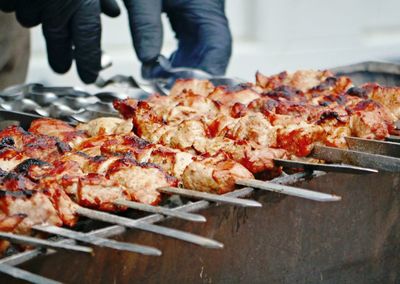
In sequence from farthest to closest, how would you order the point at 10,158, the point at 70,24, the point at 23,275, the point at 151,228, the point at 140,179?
the point at 70,24, the point at 10,158, the point at 140,179, the point at 151,228, the point at 23,275

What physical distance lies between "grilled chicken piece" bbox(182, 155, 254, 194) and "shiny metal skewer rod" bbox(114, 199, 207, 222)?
34 centimetres

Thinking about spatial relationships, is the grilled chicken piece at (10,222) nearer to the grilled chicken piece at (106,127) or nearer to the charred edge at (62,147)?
the charred edge at (62,147)

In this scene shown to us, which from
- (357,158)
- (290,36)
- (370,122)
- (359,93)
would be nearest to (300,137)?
(357,158)

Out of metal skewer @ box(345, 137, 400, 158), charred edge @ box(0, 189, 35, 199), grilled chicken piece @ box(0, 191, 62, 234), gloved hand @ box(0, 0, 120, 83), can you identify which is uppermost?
gloved hand @ box(0, 0, 120, 83)

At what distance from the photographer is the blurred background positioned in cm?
893

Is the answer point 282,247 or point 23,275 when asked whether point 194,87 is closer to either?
point 282,247

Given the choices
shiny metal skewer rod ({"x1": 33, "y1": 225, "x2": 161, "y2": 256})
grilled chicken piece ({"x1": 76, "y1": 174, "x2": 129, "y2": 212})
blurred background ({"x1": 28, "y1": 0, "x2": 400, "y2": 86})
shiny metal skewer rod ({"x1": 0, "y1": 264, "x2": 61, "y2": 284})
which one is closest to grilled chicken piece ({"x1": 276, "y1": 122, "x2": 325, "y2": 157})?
grilled chicken piece ({"x1": 76, "y1": 174, "x2": 129, "y2": 212})

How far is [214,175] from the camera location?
2.48m

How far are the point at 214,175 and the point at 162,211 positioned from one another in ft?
1.39

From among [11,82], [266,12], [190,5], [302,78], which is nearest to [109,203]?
[302,78]

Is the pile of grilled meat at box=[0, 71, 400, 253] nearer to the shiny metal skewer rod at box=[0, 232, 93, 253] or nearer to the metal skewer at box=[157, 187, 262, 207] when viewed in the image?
the metal skewer at box=[157, 187, 262, 207]

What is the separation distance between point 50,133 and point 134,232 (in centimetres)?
118

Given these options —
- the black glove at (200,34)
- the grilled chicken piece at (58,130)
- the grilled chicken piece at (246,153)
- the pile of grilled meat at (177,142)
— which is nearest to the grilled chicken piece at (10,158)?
the pile of grilled meat at (177,142)

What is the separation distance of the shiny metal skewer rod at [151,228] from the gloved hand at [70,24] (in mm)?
2261
